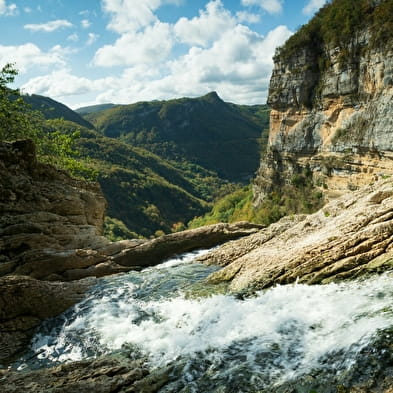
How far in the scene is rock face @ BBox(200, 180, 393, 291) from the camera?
12470 millimetres

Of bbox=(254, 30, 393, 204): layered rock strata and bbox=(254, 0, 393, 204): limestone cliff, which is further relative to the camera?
bbox=(254, 0, 393, 204): limestone cliff

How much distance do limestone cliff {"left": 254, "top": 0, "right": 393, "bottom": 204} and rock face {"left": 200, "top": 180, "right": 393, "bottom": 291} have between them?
121 feet

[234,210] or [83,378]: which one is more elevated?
[83,378]

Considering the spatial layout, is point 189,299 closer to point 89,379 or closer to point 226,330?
point 226,330

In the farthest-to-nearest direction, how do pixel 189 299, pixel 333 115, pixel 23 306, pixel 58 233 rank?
pixel 333 115 → pixel 58 233 → pixel 189 299 → pixel 23 306

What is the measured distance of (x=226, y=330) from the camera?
11414 mm

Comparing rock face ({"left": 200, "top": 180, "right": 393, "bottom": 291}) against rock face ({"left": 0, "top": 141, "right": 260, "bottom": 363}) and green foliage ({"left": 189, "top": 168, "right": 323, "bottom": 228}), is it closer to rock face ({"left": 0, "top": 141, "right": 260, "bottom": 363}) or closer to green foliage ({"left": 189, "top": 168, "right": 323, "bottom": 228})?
rock face ({"left": 0, "top": 141, "right": 260, "bottom": 363})

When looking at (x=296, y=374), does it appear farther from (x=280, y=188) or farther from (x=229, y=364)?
(x=280, y=188)

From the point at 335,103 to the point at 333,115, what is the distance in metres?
2.12

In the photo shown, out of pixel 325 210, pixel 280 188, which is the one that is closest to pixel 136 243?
pixel 325 210

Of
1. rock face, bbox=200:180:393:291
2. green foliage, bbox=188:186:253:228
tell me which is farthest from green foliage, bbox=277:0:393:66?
rock face, bbox=200:180:393:291

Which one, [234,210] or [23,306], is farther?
[234,210]

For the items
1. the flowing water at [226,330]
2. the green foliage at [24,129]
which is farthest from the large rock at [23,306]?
the green foliage at [24,129]

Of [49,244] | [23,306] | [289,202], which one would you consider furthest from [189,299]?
[289,202]
